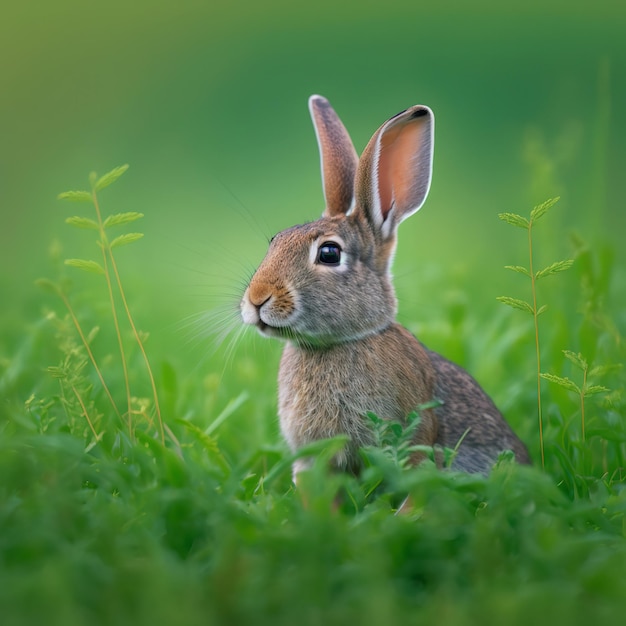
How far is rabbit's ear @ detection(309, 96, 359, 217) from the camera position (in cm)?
506

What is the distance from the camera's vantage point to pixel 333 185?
5.06m

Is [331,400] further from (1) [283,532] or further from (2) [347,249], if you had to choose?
(1) [283,532]

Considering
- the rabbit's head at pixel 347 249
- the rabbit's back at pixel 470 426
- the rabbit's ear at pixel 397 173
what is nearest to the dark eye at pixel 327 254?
the rabbit's head at pixel 347 249

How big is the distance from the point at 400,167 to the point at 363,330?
2.91ft

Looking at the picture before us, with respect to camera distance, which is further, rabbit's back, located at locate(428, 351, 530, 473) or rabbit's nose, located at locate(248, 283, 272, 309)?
rabbit's back, located at locate(428, 351, 530, 473)

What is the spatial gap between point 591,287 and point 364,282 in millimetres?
1228

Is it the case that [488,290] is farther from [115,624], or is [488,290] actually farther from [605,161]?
[115,624]

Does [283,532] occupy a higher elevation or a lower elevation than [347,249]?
lower

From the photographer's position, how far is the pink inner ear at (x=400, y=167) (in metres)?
4.81

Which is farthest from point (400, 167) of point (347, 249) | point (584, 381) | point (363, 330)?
point (584, 381)

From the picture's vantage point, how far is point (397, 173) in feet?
16.1

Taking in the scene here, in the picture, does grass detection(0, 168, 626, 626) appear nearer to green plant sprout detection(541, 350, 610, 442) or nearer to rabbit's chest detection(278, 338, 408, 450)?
green plant sprout detection(541, 350, 610, 442)

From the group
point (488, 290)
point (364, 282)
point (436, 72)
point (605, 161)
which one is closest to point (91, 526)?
point (364, 282)

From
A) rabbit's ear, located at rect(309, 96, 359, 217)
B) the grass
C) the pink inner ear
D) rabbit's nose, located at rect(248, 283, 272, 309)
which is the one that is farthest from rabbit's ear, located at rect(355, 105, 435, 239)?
the grass
